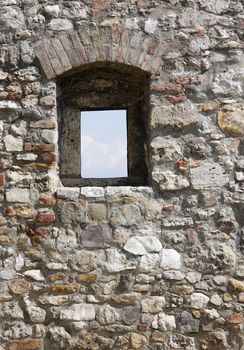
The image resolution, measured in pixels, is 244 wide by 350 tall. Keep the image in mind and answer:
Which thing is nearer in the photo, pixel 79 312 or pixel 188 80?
pixel 79 312

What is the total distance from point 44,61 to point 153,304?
2195 mm

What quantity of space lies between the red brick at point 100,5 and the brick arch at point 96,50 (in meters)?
0.20

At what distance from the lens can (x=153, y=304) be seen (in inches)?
145

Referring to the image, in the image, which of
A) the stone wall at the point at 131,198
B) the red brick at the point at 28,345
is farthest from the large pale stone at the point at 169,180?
the red brick at the point at 28,345

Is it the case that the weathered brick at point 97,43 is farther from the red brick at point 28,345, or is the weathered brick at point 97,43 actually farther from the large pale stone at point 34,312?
the red brick at point 28,345

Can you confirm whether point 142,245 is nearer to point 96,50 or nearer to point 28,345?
point 28,345

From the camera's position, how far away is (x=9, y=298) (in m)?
3.69

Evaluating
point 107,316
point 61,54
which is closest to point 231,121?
point 61,54

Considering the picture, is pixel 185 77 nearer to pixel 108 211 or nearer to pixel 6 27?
pixel 108 211

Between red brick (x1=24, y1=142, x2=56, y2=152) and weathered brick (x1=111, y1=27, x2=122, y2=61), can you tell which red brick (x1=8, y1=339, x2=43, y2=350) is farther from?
weathered brick (x1=111, y1=27, x2=122, y2=61)

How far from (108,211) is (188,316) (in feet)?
3.53

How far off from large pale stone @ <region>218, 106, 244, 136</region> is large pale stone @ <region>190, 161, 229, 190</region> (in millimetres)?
306

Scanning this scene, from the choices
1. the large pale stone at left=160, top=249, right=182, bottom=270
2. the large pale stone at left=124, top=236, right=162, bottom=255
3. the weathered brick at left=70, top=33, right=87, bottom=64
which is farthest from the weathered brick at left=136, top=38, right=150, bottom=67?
the large pale stone at left=160, top=249, right=182, bottom=270

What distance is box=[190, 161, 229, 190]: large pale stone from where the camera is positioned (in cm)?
377
